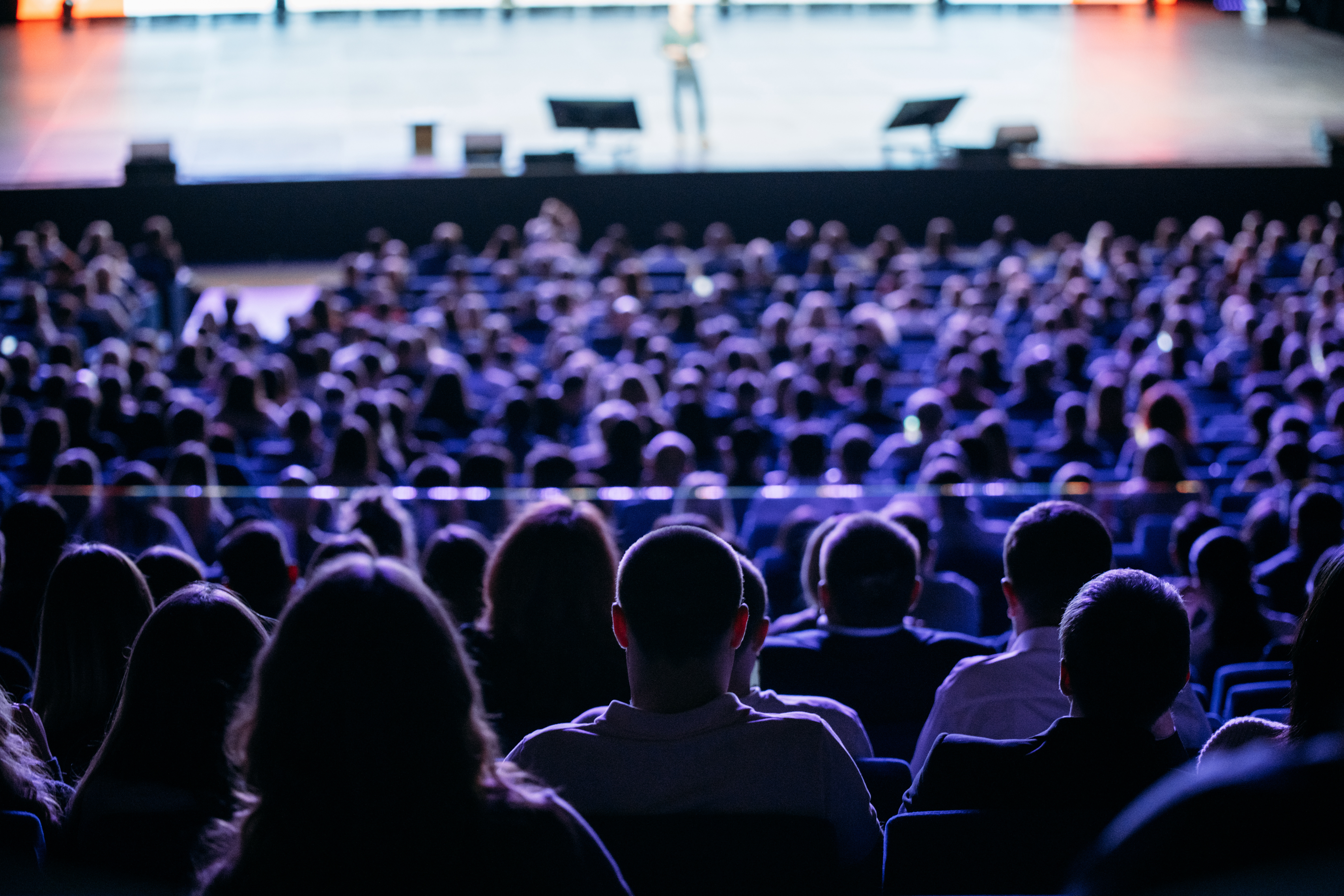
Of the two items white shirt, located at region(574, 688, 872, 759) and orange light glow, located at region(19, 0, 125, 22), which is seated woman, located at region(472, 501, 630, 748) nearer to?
white shirt, located at region(574, 688, 872, 759)

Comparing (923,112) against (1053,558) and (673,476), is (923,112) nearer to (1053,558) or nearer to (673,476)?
(673,476)

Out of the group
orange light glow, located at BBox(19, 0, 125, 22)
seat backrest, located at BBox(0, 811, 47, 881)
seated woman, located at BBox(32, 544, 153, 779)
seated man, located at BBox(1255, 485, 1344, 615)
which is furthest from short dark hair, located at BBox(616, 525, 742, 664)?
orange light glow, located at BBox(19, 0, 125, 22)

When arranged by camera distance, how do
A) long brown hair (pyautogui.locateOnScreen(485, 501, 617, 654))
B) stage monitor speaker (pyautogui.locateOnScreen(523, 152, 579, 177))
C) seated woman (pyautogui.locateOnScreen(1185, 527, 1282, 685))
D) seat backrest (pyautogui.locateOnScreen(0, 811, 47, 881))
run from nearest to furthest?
seat backrest (pyautogui.locateOnScreen(0, 811, 47, 881)) < long brown hair (pyautogui.locateOnScreen(485, 501, 617, 654)) < seated woman (pyautogui.locateOnScreen(1185, 527, 1282, 685)) < stage monitor speaker (pyautogui.locateOnScreen(523, 152, 579, 177))

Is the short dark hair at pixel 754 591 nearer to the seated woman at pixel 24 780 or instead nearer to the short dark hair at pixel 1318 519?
the seated woman at pixel 24 780

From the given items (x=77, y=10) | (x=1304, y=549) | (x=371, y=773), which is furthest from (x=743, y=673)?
(x=77, y=10)

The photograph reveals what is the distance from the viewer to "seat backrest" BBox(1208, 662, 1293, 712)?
3.13 m

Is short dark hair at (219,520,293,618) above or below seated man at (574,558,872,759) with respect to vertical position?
below

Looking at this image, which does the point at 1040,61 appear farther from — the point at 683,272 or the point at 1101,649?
the point at 1101,649

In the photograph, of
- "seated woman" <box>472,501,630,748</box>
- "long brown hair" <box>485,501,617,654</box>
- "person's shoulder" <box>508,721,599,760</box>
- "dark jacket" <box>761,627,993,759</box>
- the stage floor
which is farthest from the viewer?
the stage floor

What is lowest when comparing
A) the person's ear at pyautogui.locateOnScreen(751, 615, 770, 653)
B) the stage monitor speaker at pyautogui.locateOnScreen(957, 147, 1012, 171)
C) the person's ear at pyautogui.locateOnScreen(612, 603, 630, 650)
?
the person's ear at pyautogui.locateOnScreen(751, 615, 770, 653)

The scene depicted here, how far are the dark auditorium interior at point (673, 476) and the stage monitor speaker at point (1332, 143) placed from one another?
0.40 feet

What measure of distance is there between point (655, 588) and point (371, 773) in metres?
0.69

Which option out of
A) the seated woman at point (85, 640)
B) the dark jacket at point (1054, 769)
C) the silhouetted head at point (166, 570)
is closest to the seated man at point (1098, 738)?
the dark jacket at point (1054, 769)

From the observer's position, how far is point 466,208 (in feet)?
46.6
